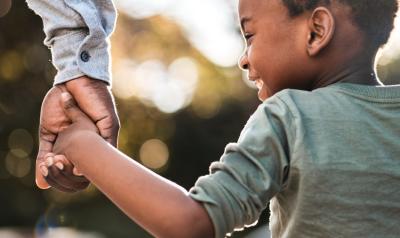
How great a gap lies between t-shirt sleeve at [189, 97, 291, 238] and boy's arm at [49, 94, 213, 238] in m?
0.03

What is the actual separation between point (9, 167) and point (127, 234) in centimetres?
436

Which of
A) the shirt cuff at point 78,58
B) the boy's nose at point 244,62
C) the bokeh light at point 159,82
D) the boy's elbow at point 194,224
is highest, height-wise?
the boy's nose at point 244,62

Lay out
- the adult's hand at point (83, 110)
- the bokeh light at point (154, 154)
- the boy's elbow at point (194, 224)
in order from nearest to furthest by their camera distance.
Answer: the boy's elbow at point (194, 224), the adult's hand at point (83, 110), the bokeh light at point (154, 154)

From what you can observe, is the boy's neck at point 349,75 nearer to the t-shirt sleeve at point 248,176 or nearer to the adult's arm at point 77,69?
the t-shirt sleeve at point 248,176

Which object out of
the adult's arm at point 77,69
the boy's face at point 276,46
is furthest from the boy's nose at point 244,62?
the adult's arm at point 77,69

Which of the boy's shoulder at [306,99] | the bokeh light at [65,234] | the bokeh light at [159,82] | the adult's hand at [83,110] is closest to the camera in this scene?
the boy's shoulder at [306,99]

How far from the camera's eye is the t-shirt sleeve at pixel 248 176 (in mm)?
1911

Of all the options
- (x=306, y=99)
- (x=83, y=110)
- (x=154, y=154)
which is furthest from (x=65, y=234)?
(x=306, y=99)

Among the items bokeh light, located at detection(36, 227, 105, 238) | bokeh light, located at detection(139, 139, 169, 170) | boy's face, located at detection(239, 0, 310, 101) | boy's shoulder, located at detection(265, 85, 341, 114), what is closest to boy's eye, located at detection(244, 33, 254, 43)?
boy's face, located at detection(239, 0, 310, 101)

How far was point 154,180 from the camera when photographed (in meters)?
1.96

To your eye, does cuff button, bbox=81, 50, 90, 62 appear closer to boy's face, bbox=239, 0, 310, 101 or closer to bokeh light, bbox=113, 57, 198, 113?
boy's face, bbox=239, 0, 310, 101

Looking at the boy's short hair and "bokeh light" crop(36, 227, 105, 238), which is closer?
the boy's short hair

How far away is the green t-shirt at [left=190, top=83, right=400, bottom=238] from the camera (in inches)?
76.1

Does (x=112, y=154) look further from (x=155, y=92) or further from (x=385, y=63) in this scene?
(x=155, y=92)
